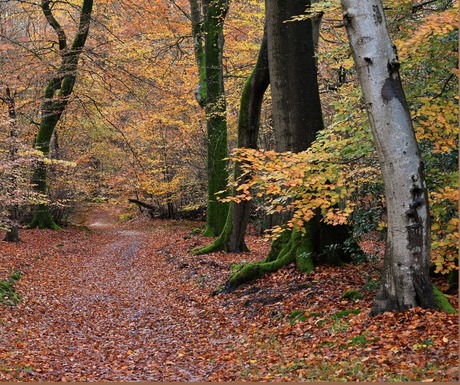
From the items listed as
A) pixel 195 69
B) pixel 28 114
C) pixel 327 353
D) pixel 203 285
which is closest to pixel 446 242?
pixel 327 353

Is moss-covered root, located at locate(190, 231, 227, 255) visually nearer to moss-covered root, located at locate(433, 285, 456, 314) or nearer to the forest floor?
the forest floor

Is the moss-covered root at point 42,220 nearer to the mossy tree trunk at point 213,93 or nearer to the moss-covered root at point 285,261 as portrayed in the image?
the mossy tree trunk at point 213,93

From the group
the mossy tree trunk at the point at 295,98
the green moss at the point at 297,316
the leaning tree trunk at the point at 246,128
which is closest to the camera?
the green moss at the point at 297,316

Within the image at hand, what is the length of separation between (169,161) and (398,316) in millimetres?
A: 21068

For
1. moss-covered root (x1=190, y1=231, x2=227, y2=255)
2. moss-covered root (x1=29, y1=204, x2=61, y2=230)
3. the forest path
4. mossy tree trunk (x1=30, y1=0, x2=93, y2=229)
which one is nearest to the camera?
the forest path

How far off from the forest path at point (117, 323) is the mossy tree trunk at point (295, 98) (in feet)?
6.97

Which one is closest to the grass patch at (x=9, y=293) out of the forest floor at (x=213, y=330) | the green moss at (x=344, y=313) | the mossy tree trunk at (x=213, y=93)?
the forest floor at (x=213, y=330)

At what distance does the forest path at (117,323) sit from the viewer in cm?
652

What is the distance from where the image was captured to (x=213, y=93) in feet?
53.3

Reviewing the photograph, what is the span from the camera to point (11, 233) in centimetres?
1819

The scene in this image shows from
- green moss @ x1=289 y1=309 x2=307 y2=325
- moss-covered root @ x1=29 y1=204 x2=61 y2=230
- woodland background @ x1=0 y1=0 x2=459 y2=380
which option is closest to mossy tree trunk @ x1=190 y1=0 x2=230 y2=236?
woodland background @ x1=0 y1=0 x2=459 y2=380

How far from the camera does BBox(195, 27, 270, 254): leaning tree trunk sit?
37.8 feet

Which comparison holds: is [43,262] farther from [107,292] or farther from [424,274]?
[424,274]

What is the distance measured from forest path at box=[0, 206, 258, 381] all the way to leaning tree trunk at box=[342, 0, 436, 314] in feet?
9.82
